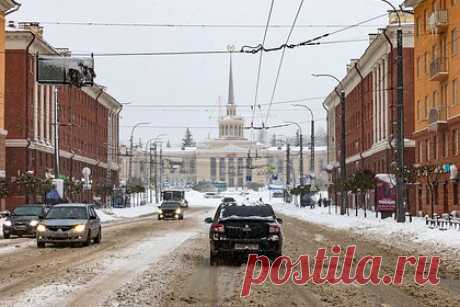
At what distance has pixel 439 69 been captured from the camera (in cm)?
4875

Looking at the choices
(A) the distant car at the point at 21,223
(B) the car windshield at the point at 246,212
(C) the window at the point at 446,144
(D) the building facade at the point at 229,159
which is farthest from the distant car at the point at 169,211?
(D) the building facade at the point at 229,159

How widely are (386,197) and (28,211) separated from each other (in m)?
21.0

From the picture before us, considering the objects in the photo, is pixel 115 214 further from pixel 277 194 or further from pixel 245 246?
pixel 277 194

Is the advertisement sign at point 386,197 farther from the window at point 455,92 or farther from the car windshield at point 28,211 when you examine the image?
the car windshield at point 28,211

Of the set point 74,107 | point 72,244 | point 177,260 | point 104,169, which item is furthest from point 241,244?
point 104,169

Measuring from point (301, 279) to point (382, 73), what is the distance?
180 ft

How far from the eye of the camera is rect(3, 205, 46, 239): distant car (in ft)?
114

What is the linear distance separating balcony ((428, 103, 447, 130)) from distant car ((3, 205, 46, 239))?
24.4 m

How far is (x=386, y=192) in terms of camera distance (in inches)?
1895

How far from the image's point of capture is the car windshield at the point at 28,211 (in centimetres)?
3600

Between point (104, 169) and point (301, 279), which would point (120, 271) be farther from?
point (104, 169)

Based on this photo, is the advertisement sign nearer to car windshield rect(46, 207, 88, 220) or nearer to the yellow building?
the yellow building

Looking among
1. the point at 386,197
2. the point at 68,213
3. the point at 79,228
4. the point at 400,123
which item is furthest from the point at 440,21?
the point at 79,228

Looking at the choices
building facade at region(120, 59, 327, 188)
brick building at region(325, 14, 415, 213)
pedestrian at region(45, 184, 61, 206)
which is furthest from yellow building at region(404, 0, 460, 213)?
building facade at region(120, 59, 327, 188)
